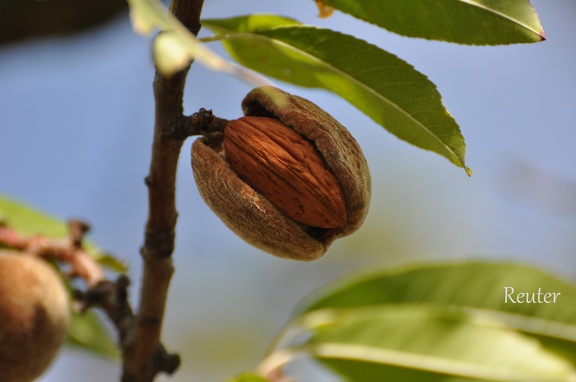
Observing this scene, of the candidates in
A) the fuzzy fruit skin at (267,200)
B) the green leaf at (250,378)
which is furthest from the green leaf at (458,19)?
the green leaf at (250,378)

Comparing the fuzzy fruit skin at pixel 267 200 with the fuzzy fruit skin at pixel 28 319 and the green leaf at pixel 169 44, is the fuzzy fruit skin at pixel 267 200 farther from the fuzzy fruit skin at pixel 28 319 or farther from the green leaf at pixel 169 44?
the fuzzy fruit skin at pixel 28 319

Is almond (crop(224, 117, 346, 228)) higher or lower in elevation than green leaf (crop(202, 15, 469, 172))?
lower

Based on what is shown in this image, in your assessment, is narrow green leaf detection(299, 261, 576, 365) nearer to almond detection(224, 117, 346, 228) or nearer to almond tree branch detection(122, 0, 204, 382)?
almond tree branch detection(122, 0, 204, 382)

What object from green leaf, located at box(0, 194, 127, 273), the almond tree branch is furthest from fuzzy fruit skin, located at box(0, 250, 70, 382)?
green leaf, located at box(0, 194, 127, 273)

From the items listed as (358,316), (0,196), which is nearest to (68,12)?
(0,196)

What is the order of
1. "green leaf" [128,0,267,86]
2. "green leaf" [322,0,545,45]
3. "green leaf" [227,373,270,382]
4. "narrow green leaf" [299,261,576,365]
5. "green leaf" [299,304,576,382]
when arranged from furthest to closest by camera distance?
"narrow green leaf" [299,261,576,365] → "green leaf" [299,304,576,382] → "green leaf" [227,373,270,382] → "green leaf" [322,0,545,45] → "green leaf" [128,0,267,86]

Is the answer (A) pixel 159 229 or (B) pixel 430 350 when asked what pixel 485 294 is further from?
(A) pixel 159 229
